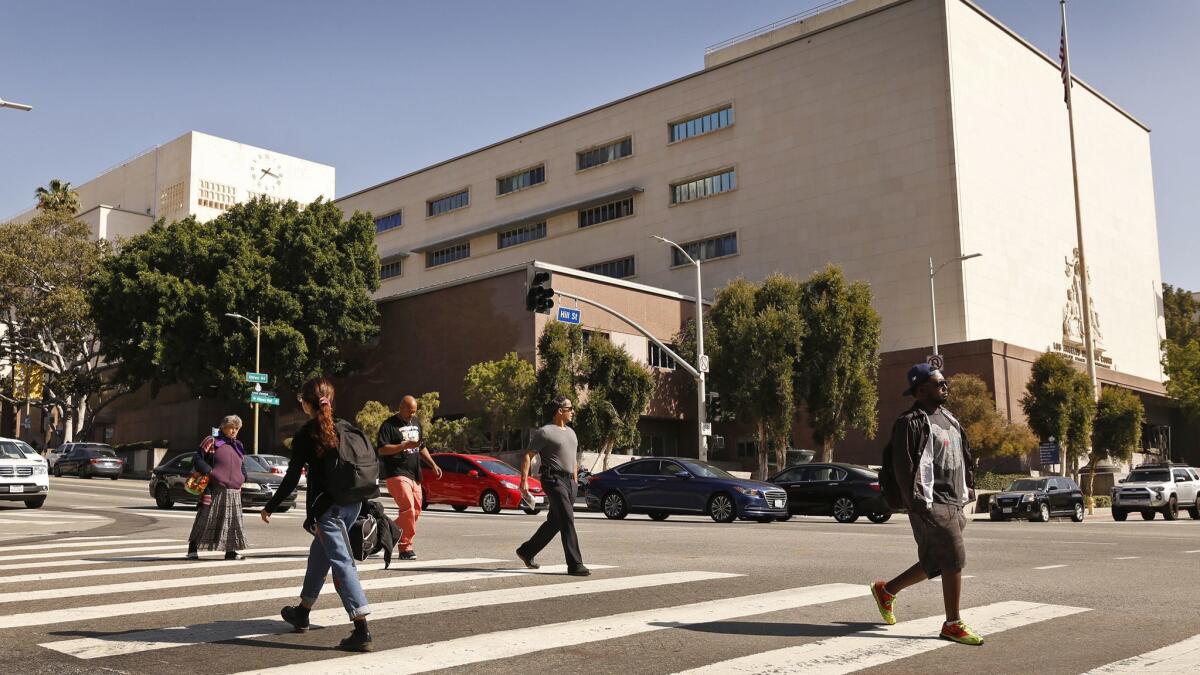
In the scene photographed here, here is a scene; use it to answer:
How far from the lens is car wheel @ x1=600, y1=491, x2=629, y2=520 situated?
24.2 meters

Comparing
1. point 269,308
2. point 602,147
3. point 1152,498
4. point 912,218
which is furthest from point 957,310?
point 269,308

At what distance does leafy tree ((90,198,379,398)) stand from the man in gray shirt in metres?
42.3

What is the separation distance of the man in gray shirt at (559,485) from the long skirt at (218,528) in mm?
3773

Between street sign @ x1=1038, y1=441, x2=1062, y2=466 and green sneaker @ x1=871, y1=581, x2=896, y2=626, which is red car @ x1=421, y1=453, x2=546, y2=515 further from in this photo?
street sign @ x1=1038, y1=441, x2=1062, y2=466

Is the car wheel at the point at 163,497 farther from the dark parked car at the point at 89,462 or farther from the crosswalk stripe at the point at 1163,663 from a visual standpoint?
the dark parked car at the point at 89,462

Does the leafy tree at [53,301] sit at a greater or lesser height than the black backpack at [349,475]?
greater

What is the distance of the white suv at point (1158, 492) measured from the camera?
3116 cm

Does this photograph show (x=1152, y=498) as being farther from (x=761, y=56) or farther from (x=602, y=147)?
(x=602, y=147)

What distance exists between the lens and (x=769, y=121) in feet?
185

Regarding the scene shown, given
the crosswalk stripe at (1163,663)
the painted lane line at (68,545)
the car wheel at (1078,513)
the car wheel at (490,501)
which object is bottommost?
the car wheel at (1078,513)

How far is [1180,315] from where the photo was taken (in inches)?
3452

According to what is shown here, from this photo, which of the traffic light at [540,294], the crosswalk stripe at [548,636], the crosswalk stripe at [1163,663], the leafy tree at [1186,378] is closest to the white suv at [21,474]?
the traffic light at [540,294]

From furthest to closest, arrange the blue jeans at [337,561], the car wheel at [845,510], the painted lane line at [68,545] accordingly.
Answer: the car wheel at [845,510]
the painted lane line at [68,545]
the blue jeans at [337,561]

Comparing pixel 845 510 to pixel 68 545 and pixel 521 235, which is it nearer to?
pixel 68 545
